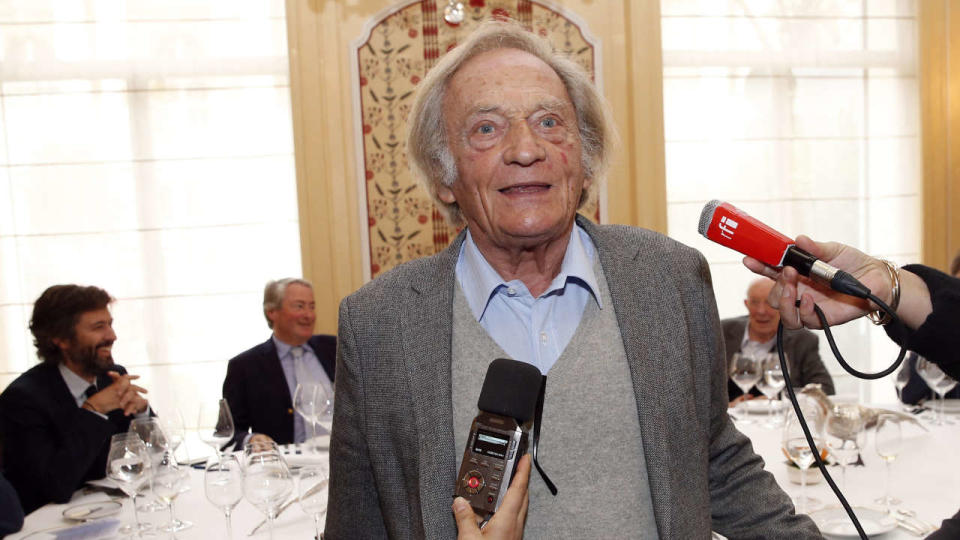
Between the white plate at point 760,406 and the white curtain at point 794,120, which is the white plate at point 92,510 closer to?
the white plate at point 760,406

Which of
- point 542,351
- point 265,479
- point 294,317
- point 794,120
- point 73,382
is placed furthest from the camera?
point 794,120

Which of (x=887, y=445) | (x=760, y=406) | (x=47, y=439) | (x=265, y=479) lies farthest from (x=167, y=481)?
(x=760, y=406)

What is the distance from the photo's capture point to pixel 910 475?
222 cm

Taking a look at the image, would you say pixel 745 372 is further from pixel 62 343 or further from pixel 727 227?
pixel 62 343

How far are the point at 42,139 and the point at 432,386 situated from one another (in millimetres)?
4348

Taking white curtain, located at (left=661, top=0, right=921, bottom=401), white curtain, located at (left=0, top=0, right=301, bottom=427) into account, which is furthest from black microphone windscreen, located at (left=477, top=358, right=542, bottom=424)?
white curtain, located at (left=661, top=0, right=921, bottom=401)

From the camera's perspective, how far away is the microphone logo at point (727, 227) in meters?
1.10

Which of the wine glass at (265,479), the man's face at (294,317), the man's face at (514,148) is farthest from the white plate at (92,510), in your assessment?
the man's face at (514,148)

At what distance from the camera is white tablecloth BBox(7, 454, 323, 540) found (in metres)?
2.06

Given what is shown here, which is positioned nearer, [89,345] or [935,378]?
[935,378]

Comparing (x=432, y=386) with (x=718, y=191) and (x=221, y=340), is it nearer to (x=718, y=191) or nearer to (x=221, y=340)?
(x=221, y=340)

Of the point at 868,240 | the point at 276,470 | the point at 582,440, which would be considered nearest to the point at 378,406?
the point at 582,440

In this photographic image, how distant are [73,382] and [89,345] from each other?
0.54ft

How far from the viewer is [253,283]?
4.74 metres
